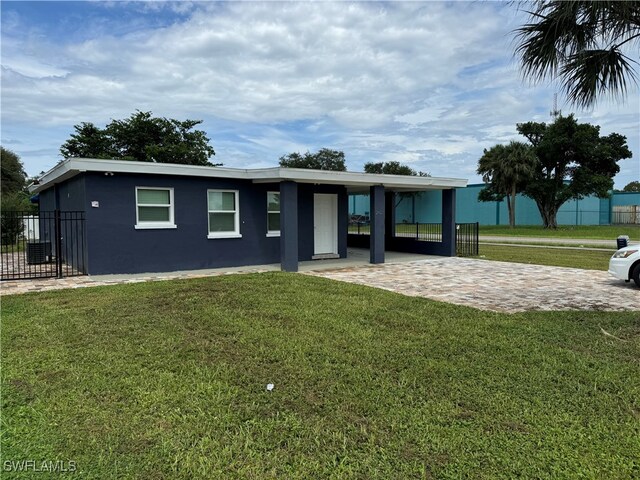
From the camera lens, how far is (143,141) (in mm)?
41156

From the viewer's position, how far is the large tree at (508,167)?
35000 millimetres

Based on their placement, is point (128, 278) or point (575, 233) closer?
point (128, 278)

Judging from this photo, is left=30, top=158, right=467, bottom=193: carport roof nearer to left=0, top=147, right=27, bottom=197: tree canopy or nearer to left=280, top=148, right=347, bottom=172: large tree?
left=0, top=147, right=27, bottom=197: tree canopy

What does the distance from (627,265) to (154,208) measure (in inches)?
446

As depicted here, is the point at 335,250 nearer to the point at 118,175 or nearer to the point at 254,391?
the point at 118,175

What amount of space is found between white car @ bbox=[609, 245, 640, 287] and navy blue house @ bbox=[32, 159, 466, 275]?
632 centimetres

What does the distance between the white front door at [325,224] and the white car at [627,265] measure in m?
8.31

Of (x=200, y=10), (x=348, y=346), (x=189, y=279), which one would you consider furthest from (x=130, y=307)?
(x=200, y=10)

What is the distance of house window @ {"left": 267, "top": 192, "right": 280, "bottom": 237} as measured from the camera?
13.6 meters

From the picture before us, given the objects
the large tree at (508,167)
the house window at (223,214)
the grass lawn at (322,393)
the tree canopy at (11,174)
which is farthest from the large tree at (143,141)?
the grass lawn at (322,393)

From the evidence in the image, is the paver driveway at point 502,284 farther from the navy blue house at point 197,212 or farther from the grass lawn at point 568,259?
the navy blue house at point 197,212

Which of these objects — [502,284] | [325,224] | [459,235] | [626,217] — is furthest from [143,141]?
[626,217]

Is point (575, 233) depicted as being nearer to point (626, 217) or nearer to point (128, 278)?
point (626, 217)

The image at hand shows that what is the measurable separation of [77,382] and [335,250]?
11624mm
